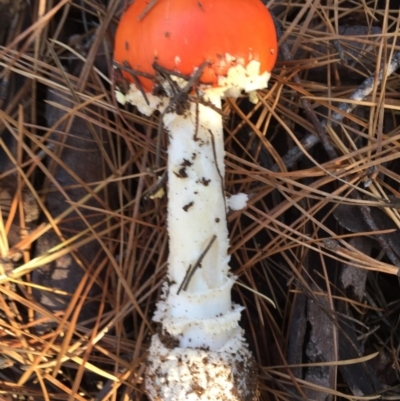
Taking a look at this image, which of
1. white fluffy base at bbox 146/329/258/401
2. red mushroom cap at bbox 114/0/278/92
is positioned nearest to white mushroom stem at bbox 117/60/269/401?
white fluffy base at bbox 146/329/258/401

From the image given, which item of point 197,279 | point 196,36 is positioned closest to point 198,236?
point 197,279

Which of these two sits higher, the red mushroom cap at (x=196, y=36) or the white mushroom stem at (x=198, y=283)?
the red mushroom cap at (x=196, y=36)

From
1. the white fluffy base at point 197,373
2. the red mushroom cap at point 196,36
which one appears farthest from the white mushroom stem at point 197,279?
the red mushroom cap at point 196,36

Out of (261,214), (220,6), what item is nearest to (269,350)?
(261,214)

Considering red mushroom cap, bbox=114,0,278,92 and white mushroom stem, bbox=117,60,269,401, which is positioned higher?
red mushroom cap, bbox=114,0,278,92

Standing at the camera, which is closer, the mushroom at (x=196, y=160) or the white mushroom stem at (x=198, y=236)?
the mushroom at (x=196, y=160)

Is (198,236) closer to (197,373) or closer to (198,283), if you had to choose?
(198,283)

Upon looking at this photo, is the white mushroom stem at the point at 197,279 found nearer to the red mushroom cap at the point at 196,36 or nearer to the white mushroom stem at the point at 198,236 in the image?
the white mushroom stem at the point at 198,236

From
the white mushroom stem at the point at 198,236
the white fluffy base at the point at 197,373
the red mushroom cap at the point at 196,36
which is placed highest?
the red mushroom cap at the point at 196,36

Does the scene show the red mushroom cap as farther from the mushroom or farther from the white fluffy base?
the white fluffy base
